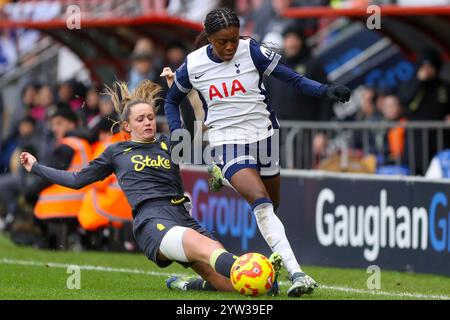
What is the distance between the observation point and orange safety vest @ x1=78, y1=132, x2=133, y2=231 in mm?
14914

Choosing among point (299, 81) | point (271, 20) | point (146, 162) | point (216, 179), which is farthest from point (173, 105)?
point (271, 20)

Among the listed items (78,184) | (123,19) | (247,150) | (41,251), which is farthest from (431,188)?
(123,19)

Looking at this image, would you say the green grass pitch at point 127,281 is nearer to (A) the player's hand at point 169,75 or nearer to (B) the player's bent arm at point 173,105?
(B) the player's bent arm at point 173,105

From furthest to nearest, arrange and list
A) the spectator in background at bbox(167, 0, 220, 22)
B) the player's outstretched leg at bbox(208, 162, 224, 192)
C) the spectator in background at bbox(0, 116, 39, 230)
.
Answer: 1. the spectator in background at bbox(167, 0, 220, 22)
2. the spectator in background at bbox(0, 116, 39, 230)
3. the player's outstretched leg at bbox(208, 162, 224, 192)

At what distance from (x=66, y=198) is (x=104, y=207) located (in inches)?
22.3

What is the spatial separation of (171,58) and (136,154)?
6914mm

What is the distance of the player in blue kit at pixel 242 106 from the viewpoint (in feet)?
31.7

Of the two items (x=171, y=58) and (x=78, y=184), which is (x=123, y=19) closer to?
(x=171, y=58)

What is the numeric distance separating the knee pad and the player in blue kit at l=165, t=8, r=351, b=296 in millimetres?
561

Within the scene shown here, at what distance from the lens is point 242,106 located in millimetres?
9945

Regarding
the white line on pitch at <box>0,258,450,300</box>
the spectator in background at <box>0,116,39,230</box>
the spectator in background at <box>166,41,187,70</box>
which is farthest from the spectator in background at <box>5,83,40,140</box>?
the white line on pitch at <box>0,258,450,300</box>

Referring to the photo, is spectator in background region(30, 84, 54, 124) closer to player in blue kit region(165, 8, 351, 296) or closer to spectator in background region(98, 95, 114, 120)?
spectator in background region(98, 95, 114, 120)

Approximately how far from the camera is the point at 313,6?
57.5 feet
